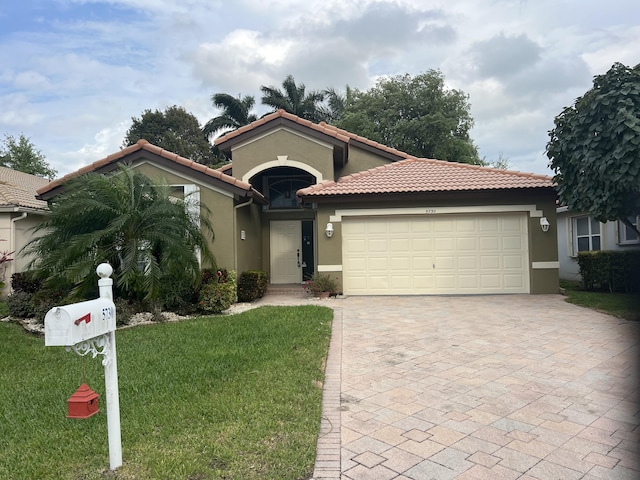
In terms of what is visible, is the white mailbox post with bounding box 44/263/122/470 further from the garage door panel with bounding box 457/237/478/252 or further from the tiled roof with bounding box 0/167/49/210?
the tiled roof with bounding box 0/167/49/210

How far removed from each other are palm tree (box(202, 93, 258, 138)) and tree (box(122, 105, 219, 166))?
8.68 metres

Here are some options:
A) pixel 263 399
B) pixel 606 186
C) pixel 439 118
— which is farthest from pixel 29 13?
pixel 439 118

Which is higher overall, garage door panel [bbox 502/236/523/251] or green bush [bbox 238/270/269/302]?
garage door panel [bbox 502/236/523/251]

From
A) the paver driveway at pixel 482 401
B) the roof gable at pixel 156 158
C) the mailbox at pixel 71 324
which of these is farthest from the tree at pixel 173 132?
the mailbox at pixel 71 324

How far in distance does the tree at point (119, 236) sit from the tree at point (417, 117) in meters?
22.6

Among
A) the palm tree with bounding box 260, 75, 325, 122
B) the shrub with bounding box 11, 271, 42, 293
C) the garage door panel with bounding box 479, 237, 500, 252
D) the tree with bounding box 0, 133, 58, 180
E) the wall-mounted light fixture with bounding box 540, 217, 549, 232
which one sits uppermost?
the palm tree with bounding box 260, 75, 325, 122

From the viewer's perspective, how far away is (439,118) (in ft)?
97.9

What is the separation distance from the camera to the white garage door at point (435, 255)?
42.0 ft

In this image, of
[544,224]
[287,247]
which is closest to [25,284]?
[287,247]

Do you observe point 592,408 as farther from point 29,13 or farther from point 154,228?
point 29,13

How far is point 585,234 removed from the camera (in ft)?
52.9

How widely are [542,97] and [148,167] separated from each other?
1015 centimetres

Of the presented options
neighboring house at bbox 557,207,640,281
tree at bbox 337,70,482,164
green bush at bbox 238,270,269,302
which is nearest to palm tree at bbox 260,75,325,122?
tree at bbox 337,70,482,164

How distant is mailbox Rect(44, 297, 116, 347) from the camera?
2.87 m
